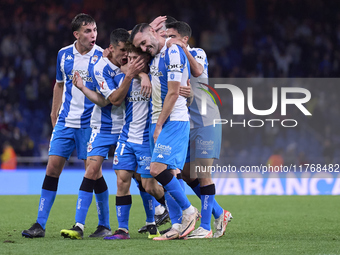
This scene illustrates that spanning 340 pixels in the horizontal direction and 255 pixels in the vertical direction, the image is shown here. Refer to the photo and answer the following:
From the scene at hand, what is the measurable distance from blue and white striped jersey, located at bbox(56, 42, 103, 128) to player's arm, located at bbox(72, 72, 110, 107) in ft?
0.88

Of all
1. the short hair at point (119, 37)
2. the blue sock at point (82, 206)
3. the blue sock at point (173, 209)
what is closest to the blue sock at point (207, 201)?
the blue sock at point (173, 209)

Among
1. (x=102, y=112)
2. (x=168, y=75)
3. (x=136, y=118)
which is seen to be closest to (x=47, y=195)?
(x=102, y=112)

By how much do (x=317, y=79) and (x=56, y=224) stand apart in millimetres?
10559

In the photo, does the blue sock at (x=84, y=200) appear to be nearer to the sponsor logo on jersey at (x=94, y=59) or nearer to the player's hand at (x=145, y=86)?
the player's hand at (x=145, y=86)

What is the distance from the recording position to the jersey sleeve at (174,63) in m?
4.91

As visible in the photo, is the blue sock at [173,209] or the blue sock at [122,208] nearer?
the blue sock at [173,209]

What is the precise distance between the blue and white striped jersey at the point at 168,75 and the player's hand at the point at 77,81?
2.42 feet

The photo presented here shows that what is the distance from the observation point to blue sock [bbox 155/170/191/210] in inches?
194

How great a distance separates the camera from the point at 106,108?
555cm

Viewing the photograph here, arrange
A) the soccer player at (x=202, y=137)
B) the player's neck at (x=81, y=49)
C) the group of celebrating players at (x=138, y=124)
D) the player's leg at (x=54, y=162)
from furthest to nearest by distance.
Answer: the player's neck at (x=81, y=49) < the player's leg at (x=54, y=162) < the soccer player at (x=202, y=137) < the group of celebrating players at (x=138, y=124)

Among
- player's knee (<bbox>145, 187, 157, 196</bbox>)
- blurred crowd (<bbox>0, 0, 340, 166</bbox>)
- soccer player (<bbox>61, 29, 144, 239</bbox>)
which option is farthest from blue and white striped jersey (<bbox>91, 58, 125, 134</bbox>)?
blurred crowd (<bbox>0, 0, 340, 166</bbox>)

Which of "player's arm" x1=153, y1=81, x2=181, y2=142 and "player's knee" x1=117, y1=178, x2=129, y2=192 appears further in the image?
"player's knee" x1=117, y1=178, x2=129, y2=192

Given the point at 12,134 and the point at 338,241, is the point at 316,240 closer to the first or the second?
the point at 338,241

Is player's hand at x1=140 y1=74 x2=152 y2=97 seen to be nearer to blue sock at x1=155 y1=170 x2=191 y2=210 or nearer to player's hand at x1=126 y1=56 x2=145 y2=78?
player's hand at x1=126 y1=56 x2=145 y2=78
